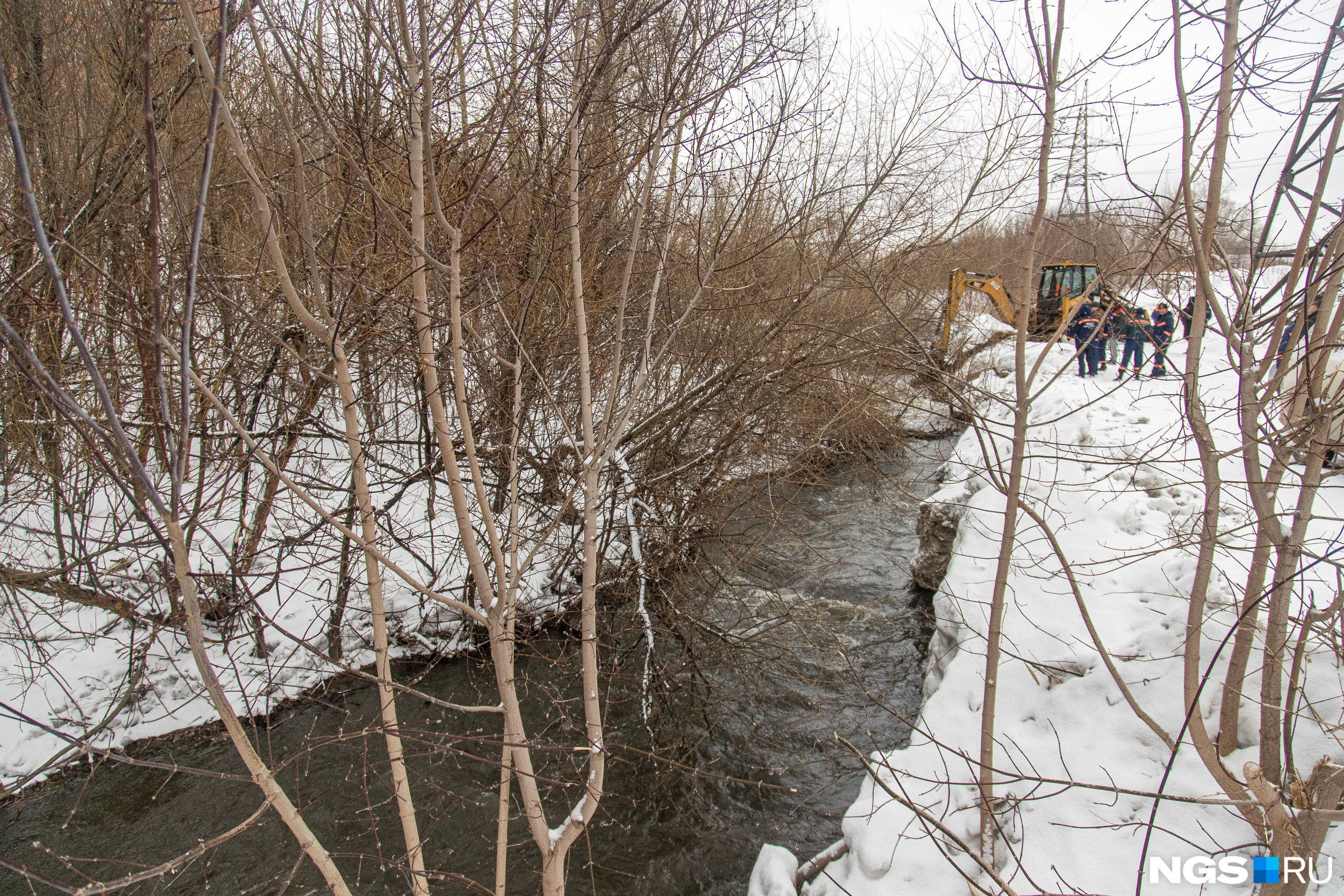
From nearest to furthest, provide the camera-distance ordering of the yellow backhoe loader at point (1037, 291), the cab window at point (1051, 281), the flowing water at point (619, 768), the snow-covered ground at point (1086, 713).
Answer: the snow-covered ground at point (1086, 713), the flowing water at point (619, 768), the yellow backhoe loader at point (1037, 291), the cab window at point (1051, 281)

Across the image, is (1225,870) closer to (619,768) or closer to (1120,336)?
(1120,336)

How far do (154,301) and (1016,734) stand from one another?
527 centimetres

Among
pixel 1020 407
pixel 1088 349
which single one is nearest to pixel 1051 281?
pixel 1088 349

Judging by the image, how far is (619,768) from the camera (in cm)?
620

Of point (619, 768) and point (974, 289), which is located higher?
point (974, 289)

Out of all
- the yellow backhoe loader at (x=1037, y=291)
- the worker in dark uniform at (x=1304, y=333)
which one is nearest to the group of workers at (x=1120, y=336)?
the worker in dark uniform at (x=1304, y=333)

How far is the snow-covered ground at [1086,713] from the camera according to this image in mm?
3674

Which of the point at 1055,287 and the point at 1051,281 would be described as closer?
the point at 1055,287

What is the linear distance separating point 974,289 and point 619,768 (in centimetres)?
1313

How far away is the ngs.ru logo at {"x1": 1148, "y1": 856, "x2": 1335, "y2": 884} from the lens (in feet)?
10.2

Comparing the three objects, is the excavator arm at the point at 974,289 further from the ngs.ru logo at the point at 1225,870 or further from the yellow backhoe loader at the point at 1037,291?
the ngs.ru logo at the point at 1225,870

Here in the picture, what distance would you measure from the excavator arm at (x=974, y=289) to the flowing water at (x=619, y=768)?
4.41 meters

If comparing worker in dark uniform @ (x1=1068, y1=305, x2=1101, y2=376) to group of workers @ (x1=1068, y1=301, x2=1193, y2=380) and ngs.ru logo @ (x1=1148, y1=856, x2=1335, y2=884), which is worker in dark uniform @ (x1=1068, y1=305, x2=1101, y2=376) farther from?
ngs.ru logo @ (x1=1148, y1=856, x2=1335, y2=884)

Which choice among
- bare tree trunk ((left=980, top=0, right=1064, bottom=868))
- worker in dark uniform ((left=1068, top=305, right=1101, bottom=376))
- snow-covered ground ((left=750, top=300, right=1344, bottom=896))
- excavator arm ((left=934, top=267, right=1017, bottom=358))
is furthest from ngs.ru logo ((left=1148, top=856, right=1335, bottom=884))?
worker in dark uniform ((left=1068, top=305, right=1101, bottom=376))
